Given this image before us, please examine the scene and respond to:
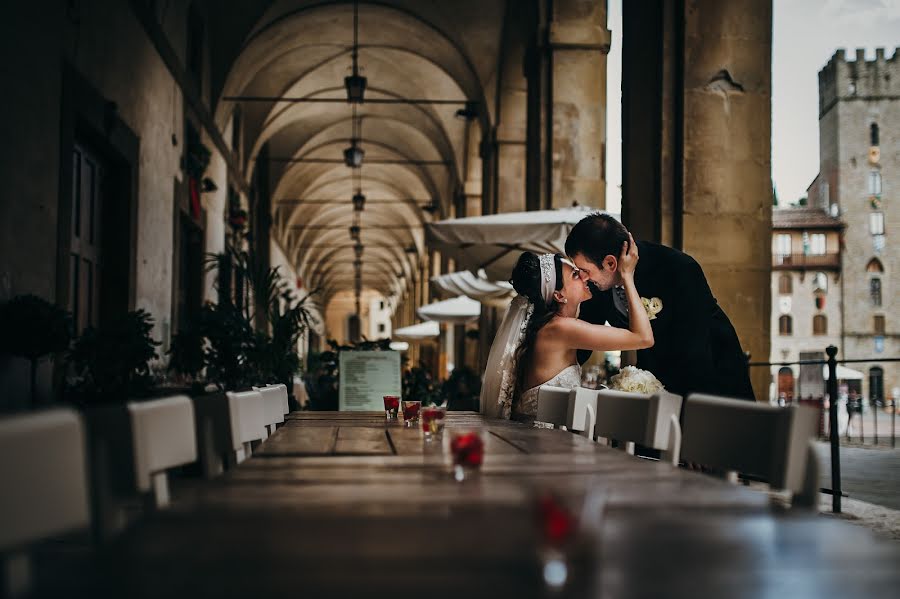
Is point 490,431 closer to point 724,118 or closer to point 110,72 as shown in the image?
point 724,118

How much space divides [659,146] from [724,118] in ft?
1.37

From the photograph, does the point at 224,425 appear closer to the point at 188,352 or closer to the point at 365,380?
the point at 365,380

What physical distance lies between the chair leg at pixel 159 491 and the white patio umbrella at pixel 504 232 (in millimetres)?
5217

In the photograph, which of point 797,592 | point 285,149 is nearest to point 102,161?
point 797,592

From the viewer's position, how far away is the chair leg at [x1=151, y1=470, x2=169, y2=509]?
1724 mm

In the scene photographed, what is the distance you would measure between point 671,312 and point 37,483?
138 inches

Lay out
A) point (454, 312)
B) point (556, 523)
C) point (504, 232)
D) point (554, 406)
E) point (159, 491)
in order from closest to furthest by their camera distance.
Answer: point (556, 523) → point (159, 491) → point (554, 406) → point (504, 232) → point (454, 312)

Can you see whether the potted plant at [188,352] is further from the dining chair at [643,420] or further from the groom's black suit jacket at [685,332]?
the dining chair at [643,420]

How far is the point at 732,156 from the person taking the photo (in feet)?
17.6

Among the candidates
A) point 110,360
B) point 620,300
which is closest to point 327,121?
point 110,360

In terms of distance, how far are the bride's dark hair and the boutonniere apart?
0.41 metres

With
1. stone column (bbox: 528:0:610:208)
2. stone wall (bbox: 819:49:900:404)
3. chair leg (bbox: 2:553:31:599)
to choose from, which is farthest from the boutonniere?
stone wall (bbox: 819:49:900:404)

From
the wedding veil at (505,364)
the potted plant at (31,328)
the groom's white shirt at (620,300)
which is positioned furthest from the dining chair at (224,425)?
the potted plant at (31,328)

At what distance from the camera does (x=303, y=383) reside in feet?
33.2
